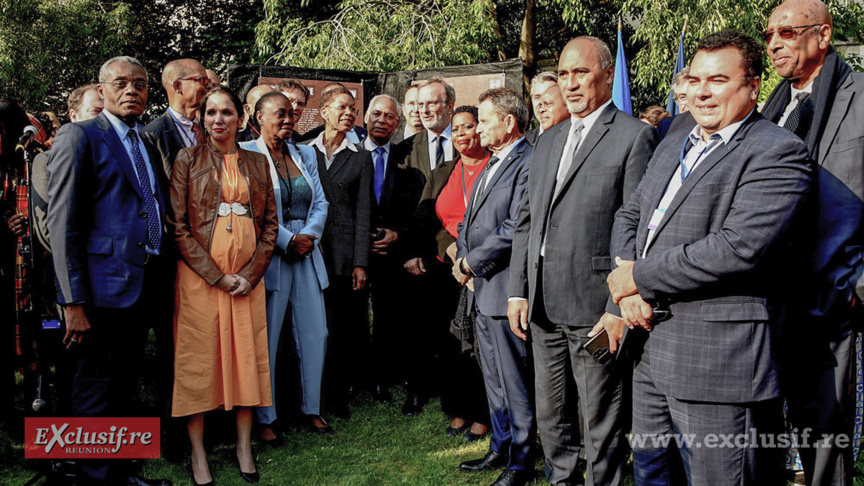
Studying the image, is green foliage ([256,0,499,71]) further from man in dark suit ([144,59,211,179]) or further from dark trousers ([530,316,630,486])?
dark trousers ([530,316,630,486])

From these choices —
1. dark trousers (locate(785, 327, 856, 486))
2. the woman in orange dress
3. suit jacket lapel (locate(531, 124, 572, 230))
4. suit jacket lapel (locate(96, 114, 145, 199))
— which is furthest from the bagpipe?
dark trousers (locate(785, 327, 856, 486))

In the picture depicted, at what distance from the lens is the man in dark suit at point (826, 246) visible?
2.71 m

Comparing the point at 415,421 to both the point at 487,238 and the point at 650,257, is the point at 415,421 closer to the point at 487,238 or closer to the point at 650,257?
the point at 487,238

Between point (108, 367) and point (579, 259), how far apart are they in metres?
2.58

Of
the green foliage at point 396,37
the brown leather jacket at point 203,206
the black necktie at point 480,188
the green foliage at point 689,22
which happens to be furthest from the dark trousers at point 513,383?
the green foliage at point 396,37

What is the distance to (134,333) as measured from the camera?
11.9 feet

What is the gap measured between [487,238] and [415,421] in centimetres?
195

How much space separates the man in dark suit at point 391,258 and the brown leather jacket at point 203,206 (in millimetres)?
1305

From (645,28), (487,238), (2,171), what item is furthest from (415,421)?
(645,28)

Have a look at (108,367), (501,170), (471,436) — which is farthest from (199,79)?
(471,436)

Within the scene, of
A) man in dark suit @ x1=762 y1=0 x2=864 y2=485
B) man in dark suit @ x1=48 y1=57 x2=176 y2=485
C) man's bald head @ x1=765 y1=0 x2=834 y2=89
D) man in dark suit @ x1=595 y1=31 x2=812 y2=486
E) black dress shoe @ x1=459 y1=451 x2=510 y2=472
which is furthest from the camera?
Answer: black dress shoe @ x1=459 y1=451 x2=510 y2=472

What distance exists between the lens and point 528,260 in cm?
329
